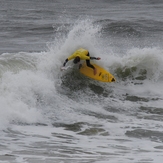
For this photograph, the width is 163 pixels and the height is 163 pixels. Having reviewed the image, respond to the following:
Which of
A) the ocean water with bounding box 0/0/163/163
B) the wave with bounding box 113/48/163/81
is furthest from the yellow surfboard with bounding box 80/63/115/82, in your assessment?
the wave with bounding box 113/48/163/81

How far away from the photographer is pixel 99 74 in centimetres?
1415

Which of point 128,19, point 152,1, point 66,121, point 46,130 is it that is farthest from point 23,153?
point 152,1

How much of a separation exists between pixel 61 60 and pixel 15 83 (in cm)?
266

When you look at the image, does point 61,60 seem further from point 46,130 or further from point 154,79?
point 46,130

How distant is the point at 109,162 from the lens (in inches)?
318

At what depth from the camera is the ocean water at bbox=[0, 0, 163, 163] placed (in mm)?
8844

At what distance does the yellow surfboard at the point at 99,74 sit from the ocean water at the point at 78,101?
0.28 meters

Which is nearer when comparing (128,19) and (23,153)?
(23,153)

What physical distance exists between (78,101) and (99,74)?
150cm

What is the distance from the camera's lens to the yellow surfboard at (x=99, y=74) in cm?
1406

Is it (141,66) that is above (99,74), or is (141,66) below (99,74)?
above

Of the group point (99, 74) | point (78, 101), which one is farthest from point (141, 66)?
point (78, 101)

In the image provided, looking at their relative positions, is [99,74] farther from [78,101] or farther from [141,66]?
[141,66]

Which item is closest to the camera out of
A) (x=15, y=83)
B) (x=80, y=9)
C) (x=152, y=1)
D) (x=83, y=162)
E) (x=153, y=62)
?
(x=83, y=162)
